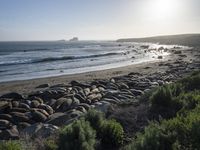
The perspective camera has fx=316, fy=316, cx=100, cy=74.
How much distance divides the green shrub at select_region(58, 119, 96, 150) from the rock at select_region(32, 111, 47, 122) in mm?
6598

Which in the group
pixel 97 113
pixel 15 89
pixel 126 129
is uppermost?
pixel 97 113

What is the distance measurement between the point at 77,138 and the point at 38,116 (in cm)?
703

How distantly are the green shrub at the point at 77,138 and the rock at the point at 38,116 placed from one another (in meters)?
6.60

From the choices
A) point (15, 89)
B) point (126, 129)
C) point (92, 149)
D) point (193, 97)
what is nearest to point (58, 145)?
point (92, 149)

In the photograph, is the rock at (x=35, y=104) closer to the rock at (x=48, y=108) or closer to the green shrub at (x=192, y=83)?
the rock at (x=48, y=108)

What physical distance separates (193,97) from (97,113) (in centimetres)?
270

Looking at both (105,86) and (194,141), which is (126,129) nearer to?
(194,141)

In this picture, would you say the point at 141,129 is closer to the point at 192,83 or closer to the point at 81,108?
the point at 192,83

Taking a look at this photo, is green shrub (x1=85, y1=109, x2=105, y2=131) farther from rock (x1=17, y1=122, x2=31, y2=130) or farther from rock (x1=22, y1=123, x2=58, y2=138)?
rock (x1=17, y1=122, x2=31, y2=130)

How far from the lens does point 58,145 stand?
630 cm

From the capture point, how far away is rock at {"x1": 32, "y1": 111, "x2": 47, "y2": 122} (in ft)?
41.9

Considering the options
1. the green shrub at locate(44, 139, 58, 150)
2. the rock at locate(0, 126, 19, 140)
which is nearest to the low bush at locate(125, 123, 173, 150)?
the green shrub at locate(44, 139, 58, 150)

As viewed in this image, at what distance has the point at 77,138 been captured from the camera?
623 cm

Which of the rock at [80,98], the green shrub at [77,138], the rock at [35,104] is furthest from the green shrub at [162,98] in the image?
the rock at [35,104]
